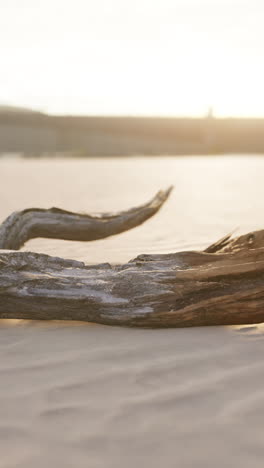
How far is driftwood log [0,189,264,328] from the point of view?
290 cm

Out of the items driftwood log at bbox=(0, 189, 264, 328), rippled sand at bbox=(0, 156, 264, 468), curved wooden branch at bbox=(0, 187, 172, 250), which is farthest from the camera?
curved wooden branch at bbox=(0, 187, 172, 250)

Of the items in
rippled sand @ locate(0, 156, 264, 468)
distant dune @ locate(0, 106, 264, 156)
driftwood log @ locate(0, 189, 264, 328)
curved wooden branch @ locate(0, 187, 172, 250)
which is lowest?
rippled sand @ locate(0, 156, 264, 468)

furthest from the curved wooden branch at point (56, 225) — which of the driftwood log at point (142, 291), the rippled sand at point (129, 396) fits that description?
the rippled sand at point (129, 396)

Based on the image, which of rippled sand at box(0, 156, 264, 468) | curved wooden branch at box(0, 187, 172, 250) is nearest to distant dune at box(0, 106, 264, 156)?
curved wooden branch at box(0, 187, 172, 250)

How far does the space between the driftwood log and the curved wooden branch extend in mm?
1077

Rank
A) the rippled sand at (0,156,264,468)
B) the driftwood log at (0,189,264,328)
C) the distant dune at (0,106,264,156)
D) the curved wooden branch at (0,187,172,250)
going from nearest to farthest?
the rippled sand at (0,156,264,468) < the driftwood log at (0,189,264,328) < the curved wooden branch at (0,187,172,250) < the distant dune at (0,106,264,156)

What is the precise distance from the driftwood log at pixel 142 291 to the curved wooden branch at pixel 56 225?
1.08 meters

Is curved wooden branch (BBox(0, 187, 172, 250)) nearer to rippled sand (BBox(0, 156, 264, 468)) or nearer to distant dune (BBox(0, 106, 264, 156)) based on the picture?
rippled sand (BBox(0, 156, 264, 468))

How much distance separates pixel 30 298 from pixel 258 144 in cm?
3485

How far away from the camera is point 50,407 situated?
2078mm

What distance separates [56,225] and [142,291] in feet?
5.25

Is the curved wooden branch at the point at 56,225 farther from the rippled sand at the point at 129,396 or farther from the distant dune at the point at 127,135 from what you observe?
the distant dune at the point at 127,135

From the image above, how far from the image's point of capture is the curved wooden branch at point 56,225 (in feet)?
13.8

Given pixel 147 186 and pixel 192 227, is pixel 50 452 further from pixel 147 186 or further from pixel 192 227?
pixel 147 186
